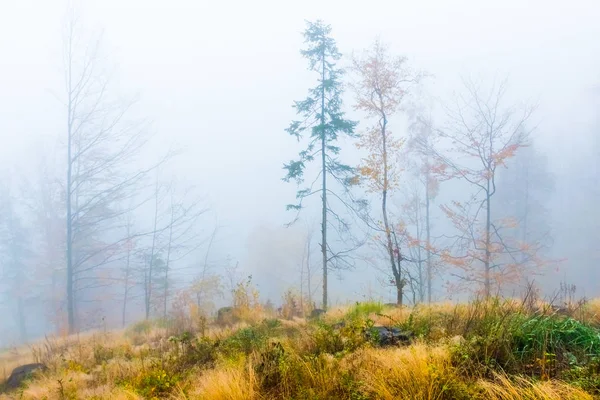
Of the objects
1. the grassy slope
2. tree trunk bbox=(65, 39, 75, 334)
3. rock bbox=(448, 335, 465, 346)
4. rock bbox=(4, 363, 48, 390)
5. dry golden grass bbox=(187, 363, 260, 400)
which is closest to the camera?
the grassy slope

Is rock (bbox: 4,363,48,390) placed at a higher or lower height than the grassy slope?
lower

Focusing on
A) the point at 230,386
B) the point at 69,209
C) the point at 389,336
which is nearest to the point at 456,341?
the point at 389,336

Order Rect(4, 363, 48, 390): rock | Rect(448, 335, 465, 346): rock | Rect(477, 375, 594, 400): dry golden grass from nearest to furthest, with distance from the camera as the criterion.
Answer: Rect(477, 375, 594, 400): dry golden grass
Rect(448, 335, 465, 346): rock
Rect(4, 363, 48, 390): rock

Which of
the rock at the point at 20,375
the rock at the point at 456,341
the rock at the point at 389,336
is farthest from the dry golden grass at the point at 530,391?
the rock at the point at 20,375

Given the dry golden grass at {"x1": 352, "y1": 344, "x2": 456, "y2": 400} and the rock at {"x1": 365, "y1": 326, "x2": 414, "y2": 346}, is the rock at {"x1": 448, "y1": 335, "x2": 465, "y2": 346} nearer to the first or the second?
the dry golden grass at {"x1": 352, "y1": 344, "x2": 456, "y2": 400}

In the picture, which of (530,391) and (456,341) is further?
(456,341)

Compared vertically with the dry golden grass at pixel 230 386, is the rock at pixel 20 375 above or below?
below

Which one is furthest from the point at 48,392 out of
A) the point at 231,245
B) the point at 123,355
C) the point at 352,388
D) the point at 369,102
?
the point at 231,245

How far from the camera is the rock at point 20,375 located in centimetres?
658

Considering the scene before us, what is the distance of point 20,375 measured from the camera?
679 centimetres

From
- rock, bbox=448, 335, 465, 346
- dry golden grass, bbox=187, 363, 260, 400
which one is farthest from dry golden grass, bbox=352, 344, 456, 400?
dry golden grass, bbox=187, 363, 260, 400

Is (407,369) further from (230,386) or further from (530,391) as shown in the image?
(230,386)

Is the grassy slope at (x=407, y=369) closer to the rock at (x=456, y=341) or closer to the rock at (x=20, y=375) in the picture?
the rock at (x=456, y=341)

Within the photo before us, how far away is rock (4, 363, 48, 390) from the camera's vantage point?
21.6ft
